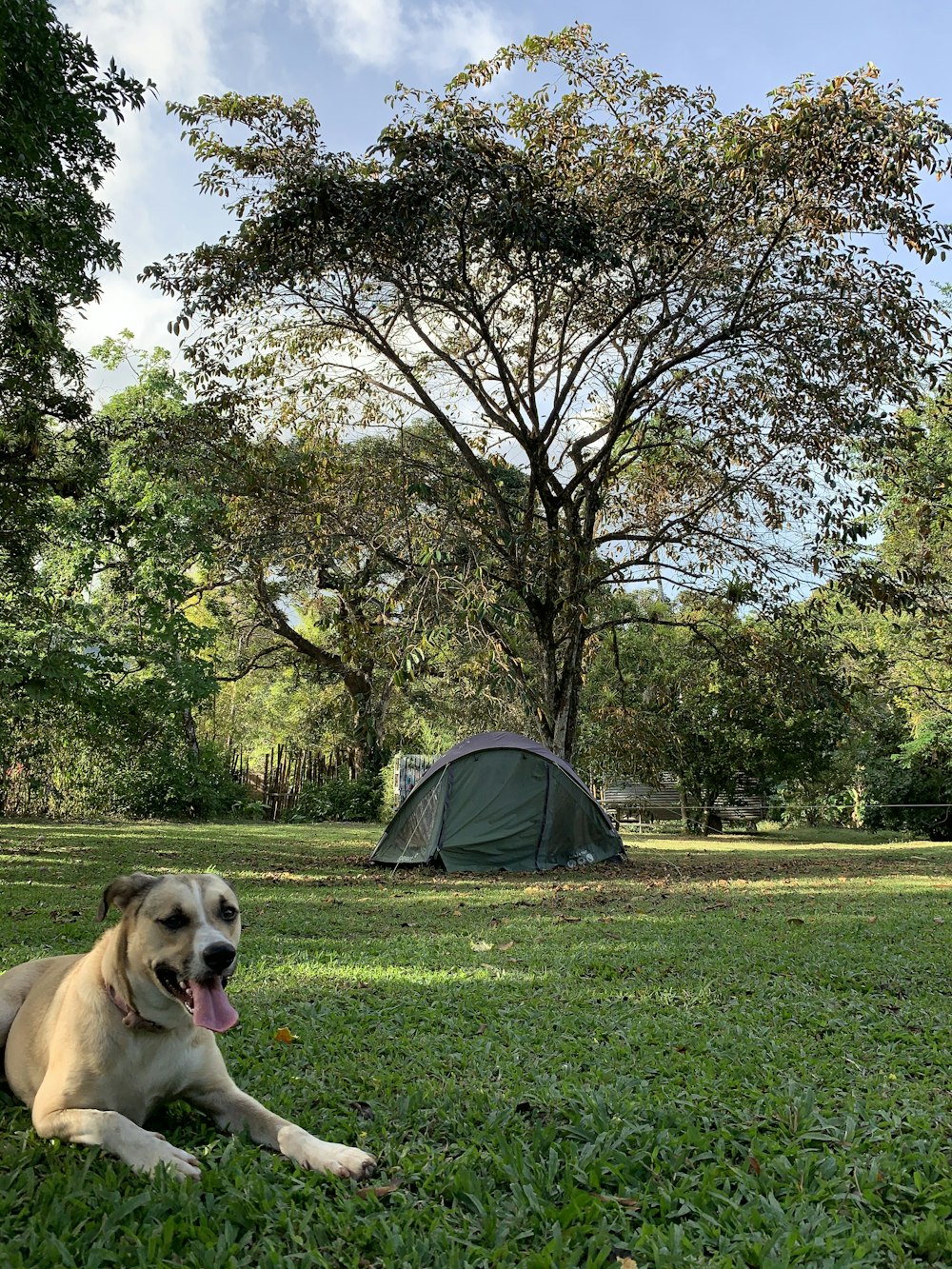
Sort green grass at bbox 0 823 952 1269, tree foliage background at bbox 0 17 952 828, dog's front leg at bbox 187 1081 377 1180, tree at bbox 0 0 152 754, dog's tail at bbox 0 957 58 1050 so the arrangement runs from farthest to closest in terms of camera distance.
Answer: tree foliage background at bbox 0 17 952 828, tree at bbox 0 0 152 754, dog's tail at bbox 0 957 58 1050, dog's front leg at bbox 187 1081 377 1180, green grass at bbox 0 823 952 1269

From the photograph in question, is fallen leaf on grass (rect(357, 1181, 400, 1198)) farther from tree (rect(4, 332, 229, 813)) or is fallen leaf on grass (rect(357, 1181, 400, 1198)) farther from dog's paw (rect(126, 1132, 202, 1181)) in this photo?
tree (rect(4, 332, 229, 813))

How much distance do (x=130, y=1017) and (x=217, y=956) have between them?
0.32 m

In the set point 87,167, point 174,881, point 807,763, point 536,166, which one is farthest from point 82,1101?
point 807,763

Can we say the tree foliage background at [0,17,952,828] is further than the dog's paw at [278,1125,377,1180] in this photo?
Yes

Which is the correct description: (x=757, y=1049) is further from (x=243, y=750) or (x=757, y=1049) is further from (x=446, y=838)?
(x=243, y=750)

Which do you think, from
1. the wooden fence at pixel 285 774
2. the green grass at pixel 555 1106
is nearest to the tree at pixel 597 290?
the green grass at pixel 555 1106

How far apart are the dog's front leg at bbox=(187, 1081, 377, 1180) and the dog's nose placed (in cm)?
48

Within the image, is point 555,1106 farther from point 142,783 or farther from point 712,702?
point 712,702

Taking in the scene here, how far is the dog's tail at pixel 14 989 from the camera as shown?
9.94 ft

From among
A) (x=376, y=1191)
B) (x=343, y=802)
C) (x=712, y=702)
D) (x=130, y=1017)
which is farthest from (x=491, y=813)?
(x=343, y=802)

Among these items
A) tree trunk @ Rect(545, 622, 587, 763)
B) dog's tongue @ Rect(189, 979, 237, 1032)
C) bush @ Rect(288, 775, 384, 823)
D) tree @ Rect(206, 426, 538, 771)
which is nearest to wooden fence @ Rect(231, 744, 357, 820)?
bush @ Rect(288, 775, 384, 823)

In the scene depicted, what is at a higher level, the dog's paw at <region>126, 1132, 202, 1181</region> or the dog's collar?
the dog's collar

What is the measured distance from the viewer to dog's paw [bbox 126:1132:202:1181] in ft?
7.82

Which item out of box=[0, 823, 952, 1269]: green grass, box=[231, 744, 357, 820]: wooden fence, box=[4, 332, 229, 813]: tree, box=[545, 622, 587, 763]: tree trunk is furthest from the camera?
box=[231, 744, 357, 820]: wooden fence
